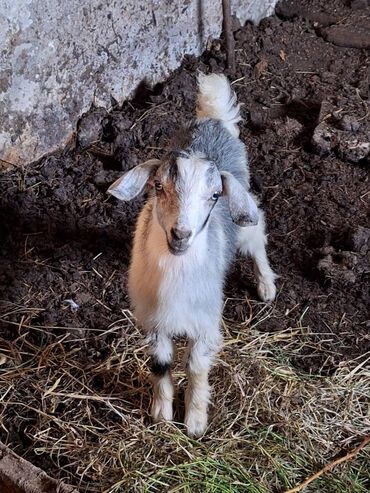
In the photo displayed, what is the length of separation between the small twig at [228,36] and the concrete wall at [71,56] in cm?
15

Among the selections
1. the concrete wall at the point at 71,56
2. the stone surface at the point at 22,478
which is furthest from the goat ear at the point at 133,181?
the concrete wall at the point at 71,56

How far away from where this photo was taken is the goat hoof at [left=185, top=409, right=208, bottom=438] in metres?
3.54

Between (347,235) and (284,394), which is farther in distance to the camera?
(347,235)

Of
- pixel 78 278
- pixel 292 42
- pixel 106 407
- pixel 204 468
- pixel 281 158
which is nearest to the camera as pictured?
pixel 204 468

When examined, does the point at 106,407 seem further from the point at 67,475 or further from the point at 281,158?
the point at 281,158

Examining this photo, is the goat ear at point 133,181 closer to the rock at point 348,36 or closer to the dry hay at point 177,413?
the dry hay at point 177,413

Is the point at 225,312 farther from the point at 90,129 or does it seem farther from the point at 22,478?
the point at 90,129

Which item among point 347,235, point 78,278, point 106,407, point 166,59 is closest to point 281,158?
point 347,235

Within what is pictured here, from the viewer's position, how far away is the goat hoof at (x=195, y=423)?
3541 mm

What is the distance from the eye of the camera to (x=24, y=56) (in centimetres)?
462

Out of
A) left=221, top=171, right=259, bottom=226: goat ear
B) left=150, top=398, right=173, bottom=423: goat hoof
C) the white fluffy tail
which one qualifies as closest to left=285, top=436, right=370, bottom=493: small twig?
left=150, top=398, right=173, bottom=423: goat hoof

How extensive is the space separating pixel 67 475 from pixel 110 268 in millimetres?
1239

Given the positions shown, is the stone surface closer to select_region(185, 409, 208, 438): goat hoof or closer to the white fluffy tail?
select_region(185, 409, 208, 438): goat hoof

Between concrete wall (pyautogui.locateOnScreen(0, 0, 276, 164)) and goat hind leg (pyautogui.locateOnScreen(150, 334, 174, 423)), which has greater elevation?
concrete wall (pyautogui.locateOnScreen(0, 0, 276, 164))
